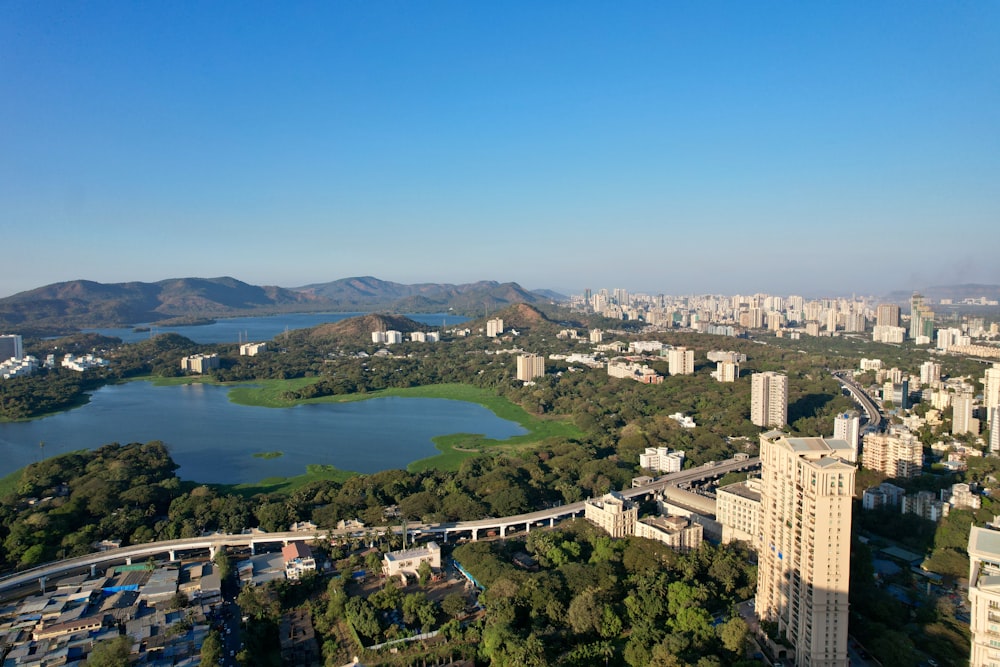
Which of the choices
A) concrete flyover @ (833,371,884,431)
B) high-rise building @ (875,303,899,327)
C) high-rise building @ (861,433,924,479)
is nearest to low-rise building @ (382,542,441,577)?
high-rise building @ (861,433,924,479)

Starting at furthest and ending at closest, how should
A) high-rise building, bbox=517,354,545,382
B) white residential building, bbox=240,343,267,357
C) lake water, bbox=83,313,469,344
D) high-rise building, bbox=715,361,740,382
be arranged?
1. lake water, bbox=83,313,469,344
2. white residential building, bbox=240,343,267,357
3. high-rise building, bbox=517,354,545,382
4. high-rise building, bbox=715,361,740,382

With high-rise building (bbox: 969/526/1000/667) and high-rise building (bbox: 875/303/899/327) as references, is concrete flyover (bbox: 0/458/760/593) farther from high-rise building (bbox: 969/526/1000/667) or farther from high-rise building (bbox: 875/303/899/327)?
high-rise building (bbox: 875/303/899/327)

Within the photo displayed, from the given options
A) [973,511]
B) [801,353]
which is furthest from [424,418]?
[801,353]

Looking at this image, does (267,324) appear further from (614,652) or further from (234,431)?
(614,652)

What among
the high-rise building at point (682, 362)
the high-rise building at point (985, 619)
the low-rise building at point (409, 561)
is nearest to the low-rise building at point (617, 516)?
the low-rise building at point (409, 561)

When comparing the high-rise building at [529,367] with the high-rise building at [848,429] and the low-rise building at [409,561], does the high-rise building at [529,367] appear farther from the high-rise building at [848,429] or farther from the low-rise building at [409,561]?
the low-rise building at [409,561]

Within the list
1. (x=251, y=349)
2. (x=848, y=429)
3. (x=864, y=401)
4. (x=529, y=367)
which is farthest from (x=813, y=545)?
(x=251, y=349)
